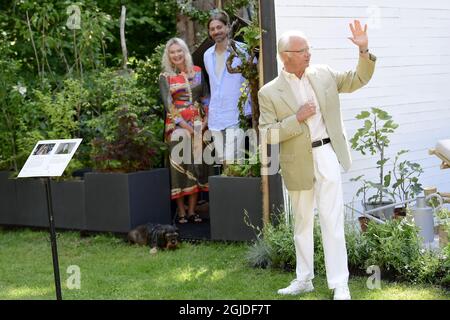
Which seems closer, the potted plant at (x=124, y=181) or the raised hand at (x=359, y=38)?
the raised hand at (x=359, y=38)

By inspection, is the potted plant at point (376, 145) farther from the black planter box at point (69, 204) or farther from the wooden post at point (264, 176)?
the black planter box at point (69, 204)

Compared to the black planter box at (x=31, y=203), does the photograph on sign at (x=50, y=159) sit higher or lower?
higher

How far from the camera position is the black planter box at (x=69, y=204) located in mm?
8656

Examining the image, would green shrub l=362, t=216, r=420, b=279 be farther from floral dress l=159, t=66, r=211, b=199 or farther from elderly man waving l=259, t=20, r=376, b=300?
floral dress l=159, t=66, r=211, b=199

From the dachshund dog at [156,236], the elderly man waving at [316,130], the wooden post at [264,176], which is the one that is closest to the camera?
the elderly man waving at [316,130]

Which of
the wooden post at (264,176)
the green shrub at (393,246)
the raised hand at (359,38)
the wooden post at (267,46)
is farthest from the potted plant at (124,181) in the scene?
the raised hand at (359,38)

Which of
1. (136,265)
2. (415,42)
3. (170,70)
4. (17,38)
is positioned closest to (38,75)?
(17,38)

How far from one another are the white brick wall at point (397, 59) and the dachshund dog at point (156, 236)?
1.58 meters

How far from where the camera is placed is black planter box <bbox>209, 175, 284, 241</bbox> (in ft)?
24.5

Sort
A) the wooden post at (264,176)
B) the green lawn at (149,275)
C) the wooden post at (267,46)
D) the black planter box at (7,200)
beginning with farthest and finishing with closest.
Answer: the black planter box at (7,200)
the wooden post at (264,176)
the wooden post at (267,46)
the green lawn at (149,275)

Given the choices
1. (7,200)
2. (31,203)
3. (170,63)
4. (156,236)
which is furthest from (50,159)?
(7,200)

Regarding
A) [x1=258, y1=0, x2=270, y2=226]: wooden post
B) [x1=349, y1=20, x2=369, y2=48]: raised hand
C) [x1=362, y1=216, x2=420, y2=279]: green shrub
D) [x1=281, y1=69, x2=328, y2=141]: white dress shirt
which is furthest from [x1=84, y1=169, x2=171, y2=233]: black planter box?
[x1=349, y1=20, x2=369, y2=48]: raised hand

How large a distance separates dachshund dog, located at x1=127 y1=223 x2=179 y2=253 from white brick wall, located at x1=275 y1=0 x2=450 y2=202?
158cm

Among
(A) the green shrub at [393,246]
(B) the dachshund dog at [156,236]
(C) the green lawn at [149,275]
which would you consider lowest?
(C) the green lawn at [149,275]
